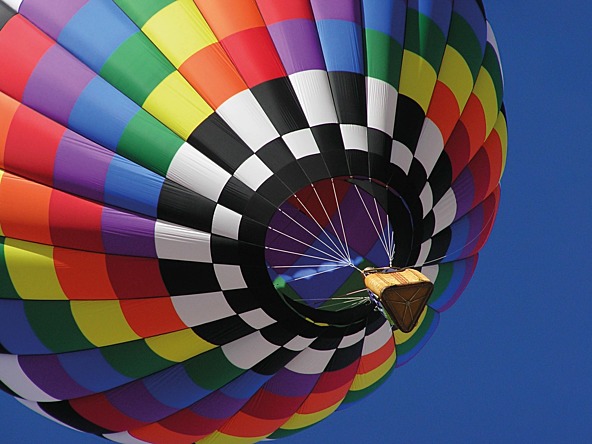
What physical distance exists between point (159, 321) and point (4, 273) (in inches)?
37.9

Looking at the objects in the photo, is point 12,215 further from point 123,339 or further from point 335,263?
point 335,263

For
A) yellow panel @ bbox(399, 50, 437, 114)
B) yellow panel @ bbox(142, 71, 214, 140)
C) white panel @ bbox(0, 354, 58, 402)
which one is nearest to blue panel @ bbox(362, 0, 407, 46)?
yellow panel @ bbox(399, 50, 437, 114)

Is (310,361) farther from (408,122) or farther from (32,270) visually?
(32,270)

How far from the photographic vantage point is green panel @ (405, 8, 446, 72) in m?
6.54

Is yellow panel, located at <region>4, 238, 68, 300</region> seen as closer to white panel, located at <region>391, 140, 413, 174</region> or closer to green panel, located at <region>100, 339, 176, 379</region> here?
green panel, located at <region>100, 339, 176, 379</region>

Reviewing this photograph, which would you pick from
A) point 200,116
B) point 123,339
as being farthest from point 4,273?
point 200,116

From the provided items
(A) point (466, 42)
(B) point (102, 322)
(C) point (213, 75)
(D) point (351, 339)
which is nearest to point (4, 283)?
(B) point (102, 322)

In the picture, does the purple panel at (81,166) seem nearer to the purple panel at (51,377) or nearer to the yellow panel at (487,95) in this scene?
the purple panel at (51,377)

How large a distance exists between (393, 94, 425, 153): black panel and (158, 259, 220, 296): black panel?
1256 mm

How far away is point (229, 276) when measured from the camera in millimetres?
6117

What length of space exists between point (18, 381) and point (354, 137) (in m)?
2.69

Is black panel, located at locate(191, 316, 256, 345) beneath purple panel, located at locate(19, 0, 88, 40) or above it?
beneath

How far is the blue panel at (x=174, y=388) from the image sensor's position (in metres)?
6.86

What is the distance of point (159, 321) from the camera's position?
21.0 feet
